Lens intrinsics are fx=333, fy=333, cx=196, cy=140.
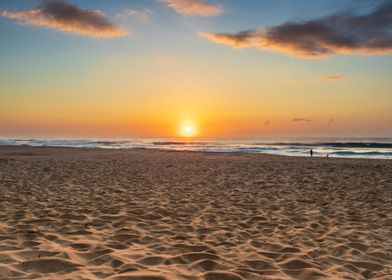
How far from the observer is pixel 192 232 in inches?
223

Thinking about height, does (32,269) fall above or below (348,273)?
above

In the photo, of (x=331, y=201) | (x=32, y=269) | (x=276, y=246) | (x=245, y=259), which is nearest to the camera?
(x=32, y=269)

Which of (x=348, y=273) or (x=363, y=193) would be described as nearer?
(x=348, y=273)

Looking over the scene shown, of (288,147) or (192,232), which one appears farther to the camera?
(288,147)

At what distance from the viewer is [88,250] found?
450 cm

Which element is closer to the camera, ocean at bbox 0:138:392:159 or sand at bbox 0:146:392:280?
sand at bbox 0:146:392:280

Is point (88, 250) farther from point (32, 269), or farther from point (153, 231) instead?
point (153, 231)

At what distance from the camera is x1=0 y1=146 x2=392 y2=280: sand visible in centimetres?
395

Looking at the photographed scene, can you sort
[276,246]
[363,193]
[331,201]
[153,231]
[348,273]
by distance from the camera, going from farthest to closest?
[363,193] → [331,201] → [153,231] → [276,246] → [348,273]

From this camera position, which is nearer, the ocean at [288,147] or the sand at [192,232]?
the sand at [192,232]

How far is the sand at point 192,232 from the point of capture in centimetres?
395

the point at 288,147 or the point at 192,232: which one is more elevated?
the point at 288,147

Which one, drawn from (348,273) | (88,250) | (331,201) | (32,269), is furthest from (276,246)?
(331,201)

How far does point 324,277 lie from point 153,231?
2.87 m
